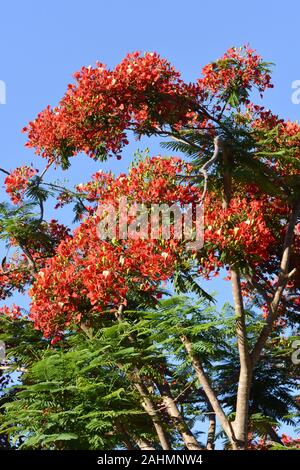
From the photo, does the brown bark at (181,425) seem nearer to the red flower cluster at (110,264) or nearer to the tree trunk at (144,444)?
the tree trunk at (144,444)

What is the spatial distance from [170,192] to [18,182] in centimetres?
304

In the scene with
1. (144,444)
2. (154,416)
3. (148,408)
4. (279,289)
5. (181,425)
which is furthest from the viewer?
(144,444)

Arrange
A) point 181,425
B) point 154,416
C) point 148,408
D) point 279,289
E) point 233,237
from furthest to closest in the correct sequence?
point 279,289
point 181,425
point 148,408
point 154,416
point 233,237

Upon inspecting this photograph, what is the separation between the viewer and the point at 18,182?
14477mm

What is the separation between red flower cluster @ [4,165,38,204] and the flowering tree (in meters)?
0.02

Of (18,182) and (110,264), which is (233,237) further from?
(18,182)

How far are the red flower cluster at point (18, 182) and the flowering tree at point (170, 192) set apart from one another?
0.06 feet

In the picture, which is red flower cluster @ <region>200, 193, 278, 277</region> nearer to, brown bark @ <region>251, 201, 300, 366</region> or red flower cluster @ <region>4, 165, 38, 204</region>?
brown bark @ <region>251, 201, 300, 366</region>

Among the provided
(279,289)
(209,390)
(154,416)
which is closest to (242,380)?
(209,390)

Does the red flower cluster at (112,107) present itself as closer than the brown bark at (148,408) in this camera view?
No

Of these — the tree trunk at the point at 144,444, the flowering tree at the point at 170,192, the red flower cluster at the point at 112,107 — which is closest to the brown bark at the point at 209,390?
the flowering tree at the point at 170,192

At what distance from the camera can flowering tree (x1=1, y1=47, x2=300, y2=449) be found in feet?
40.5

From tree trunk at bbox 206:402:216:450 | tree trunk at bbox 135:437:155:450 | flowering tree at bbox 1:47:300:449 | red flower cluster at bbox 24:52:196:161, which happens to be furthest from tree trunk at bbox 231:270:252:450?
red flower cluster at bbox 24:52:196:161

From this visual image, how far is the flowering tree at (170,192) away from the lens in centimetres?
1234
